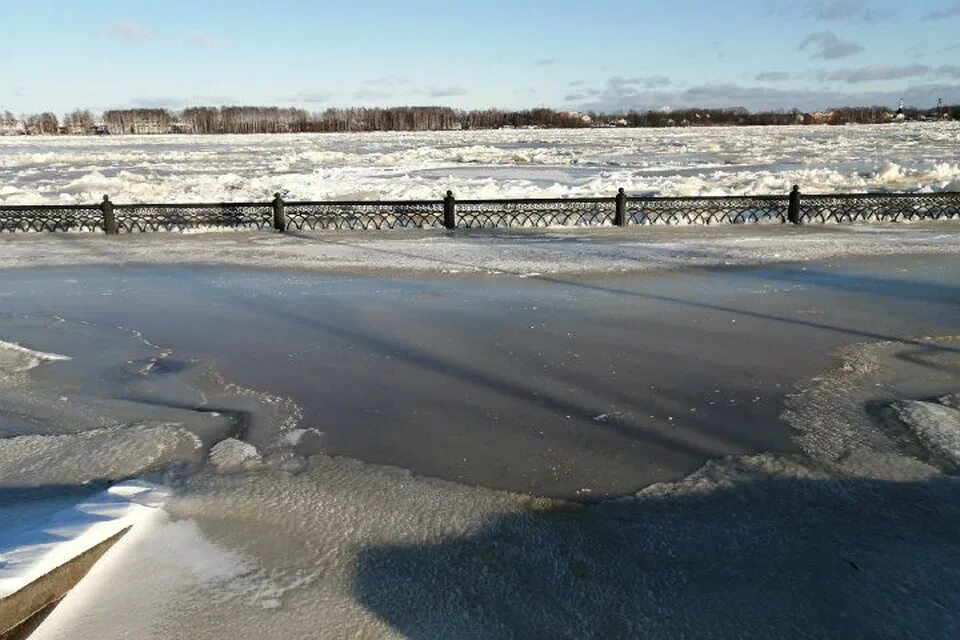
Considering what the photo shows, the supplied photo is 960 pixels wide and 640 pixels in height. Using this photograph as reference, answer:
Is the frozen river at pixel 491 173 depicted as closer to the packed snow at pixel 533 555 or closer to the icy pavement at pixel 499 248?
the icy pavement at pixel 499 248

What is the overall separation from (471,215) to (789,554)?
16.0 metres

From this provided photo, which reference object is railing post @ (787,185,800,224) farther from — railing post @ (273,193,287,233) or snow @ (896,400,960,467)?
snow @ (896,400,960,467)

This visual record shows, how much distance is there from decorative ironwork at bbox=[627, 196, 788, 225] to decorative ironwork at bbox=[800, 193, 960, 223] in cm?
84

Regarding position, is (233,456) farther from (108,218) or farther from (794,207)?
(794,207)

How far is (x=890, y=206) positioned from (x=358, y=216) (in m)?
12.7

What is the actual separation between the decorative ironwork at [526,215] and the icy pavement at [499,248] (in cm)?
99

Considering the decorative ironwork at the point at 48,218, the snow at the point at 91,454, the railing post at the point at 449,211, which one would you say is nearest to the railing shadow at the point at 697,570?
the snow at the point at 91,454

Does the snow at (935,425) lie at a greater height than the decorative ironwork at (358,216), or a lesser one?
lesser

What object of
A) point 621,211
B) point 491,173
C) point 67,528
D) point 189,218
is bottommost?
point 67,528

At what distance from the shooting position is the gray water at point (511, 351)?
518cm

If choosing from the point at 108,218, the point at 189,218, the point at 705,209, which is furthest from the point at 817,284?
the point at 108,218

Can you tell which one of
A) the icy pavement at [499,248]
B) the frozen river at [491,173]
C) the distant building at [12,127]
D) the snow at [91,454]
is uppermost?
the distant building at [12,127]

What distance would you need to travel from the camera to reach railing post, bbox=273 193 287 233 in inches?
723

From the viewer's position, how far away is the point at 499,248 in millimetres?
15047
